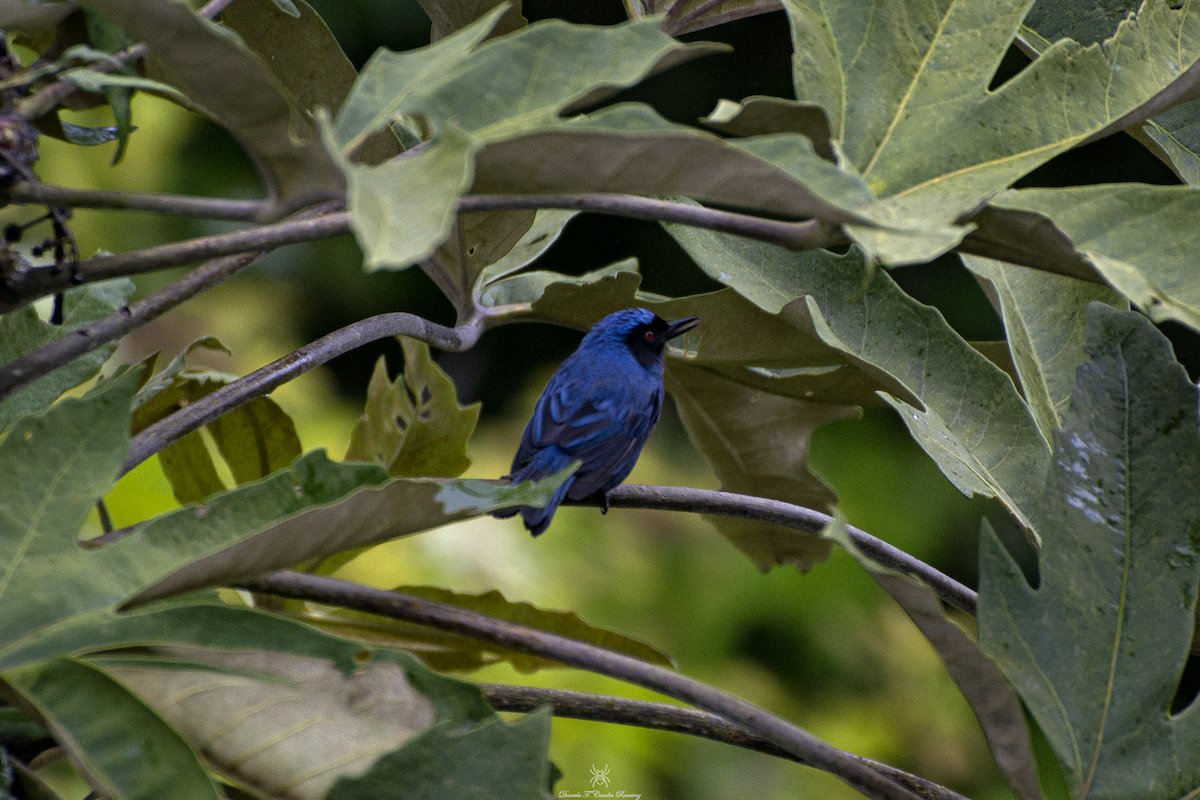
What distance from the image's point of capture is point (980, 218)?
1.55ft

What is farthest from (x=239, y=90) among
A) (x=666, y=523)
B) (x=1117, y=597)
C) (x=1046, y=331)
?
(x=666, y=523)

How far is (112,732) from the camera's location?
1.29 feet

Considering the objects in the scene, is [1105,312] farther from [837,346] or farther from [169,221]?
[169,221]

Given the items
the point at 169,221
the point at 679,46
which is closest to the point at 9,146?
the point at 679,46

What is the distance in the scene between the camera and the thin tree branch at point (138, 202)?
396 millimetres

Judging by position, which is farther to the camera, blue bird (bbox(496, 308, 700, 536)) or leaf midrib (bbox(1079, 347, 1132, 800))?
blue bird (bbox(496, 308, 700, 536))

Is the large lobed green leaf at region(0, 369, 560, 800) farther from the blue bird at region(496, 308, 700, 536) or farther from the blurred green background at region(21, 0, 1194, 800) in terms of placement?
the blurred green background at region(21, 0, 1194, 800)

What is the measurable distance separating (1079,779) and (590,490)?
689 mm

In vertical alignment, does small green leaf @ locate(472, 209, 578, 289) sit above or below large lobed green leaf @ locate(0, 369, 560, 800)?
above

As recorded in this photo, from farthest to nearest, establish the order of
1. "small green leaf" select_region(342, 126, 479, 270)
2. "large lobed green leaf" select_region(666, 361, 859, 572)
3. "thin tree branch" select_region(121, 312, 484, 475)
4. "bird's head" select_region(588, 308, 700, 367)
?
"bird's head" select_region(588, 308, 700, 367) < "large lobed green leaf" select_region(666, 361, 859, 572) < "thin tree branch" select_region(121, 312, 484, 475) < "small green leaf" select_region(342, 126, 479, 270)

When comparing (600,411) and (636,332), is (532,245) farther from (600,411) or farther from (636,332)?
(636,332)

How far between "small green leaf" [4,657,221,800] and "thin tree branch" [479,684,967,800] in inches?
8.8

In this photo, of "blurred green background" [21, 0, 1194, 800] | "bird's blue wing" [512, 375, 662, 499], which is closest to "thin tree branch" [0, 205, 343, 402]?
"bird's blue wing" [512, 375, 662, 499]

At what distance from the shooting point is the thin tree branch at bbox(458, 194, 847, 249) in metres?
0.44
